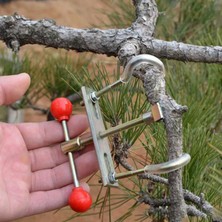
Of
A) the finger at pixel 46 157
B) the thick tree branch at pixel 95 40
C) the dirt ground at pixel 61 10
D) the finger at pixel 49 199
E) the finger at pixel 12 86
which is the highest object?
the dirt ground at pixel 61 10

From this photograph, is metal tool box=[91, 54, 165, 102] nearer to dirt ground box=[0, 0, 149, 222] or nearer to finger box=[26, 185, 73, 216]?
finger box=[26, 185, 73, 216]

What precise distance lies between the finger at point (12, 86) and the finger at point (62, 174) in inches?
3.8

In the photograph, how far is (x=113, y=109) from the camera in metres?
0.69

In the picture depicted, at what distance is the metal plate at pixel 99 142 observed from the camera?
590mm

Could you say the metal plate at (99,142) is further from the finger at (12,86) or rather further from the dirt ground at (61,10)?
the dirt ground at (61,10)

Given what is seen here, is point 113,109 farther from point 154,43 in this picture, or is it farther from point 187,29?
point 187,29

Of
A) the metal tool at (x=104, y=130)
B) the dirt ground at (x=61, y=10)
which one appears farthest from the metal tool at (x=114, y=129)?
the dirt ground at (x=61, y=10)

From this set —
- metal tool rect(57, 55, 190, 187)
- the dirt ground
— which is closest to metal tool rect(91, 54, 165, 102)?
metal tool rect(57, 55, 190, 187)

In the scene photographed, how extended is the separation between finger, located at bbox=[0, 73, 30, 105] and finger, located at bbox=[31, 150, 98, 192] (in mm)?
97

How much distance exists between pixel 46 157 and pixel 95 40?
0.52 feet

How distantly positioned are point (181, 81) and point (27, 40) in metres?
0.32

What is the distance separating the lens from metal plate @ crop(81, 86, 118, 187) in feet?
1.94

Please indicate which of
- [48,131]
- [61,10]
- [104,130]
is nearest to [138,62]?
[104,130]

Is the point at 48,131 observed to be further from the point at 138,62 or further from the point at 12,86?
the point at 138,62
